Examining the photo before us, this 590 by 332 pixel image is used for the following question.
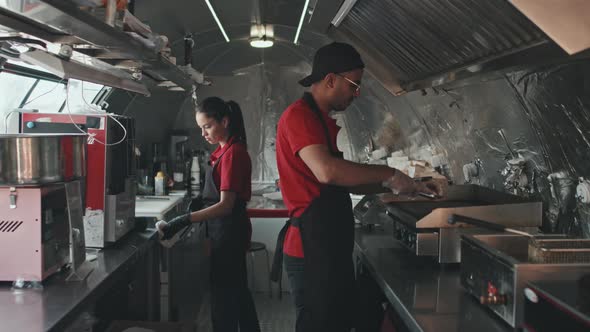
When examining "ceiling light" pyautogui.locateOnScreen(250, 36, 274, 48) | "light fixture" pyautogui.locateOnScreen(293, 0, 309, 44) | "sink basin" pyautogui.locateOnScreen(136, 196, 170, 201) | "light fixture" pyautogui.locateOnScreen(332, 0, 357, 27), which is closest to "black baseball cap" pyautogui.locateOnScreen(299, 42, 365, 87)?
"light fixture" pyautogui.locateOnScreen(332, 0, 357, 27)

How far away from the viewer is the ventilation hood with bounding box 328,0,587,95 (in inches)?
69.1

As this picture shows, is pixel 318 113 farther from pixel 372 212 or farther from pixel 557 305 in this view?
pixel 557 305

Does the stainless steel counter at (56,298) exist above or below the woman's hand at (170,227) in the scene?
below

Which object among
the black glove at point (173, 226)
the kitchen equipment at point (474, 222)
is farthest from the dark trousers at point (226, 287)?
the kitchen equipment at point (474, 222)

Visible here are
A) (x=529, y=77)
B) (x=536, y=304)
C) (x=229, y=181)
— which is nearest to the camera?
(x=536, y=304)

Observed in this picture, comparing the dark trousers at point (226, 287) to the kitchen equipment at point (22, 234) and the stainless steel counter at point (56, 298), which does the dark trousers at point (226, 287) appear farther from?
the kitchen equipment at point (22, 234)

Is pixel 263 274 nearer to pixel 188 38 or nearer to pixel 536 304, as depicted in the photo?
pixel 188 38

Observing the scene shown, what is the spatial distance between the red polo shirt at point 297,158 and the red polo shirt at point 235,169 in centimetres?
68

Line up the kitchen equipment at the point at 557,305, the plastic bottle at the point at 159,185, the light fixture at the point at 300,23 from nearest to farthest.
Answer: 1. the kitchen equipment at the point at 557,305
2. the light fixture at the point at 300,23
3. the plastic bottle at the point at 159,185

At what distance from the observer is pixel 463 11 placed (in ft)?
6.64

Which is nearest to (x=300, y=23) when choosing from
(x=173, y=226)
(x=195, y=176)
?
(x=195, y=176)

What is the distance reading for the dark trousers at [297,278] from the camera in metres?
2.21

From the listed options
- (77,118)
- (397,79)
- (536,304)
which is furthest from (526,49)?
(77,118)

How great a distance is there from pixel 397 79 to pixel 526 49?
155 centimetres
